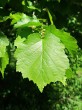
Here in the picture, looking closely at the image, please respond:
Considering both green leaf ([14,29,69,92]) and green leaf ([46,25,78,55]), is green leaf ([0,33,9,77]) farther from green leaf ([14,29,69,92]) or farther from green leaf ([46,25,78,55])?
green leaf ([46,25,78,55])

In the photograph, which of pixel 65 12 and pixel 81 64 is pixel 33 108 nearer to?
pixel 81 64

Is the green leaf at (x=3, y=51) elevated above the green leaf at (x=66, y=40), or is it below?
below

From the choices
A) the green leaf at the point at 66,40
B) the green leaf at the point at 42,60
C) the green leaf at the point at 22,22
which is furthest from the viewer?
the green leaf at the point at 22,22

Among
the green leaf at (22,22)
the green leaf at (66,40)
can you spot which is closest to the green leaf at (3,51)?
the green leaf at (22,22)

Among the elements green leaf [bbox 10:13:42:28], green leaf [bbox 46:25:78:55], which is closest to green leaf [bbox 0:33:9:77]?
green leaf [bbox 10:13:42:28]

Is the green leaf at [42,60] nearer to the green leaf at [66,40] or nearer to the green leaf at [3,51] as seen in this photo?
the green leaf at [66,40]

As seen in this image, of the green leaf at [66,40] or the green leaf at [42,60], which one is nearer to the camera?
the green leaf at [42,60]

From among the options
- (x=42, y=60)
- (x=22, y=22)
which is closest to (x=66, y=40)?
(x=42, y=60)

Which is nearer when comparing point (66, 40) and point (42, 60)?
point (42, 60)

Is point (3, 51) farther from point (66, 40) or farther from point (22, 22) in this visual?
point (66, 40)
